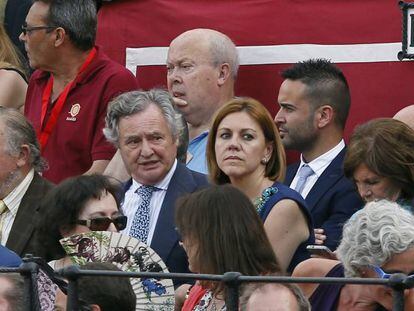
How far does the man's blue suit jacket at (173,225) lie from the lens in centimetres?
688

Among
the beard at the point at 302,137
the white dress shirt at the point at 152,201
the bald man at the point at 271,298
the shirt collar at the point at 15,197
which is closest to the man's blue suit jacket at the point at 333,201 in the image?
the beard at the point at 302,137

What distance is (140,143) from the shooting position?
733 cm

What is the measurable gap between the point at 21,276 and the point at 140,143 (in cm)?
275

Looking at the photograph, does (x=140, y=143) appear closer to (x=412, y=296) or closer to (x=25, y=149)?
(x=25, y=149)

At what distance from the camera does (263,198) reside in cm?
660

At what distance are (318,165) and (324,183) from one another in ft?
0.82

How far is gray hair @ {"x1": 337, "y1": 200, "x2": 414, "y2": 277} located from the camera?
5148 mm

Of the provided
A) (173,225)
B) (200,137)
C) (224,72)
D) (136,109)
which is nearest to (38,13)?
(224,72)

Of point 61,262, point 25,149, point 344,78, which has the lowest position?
point 61,262

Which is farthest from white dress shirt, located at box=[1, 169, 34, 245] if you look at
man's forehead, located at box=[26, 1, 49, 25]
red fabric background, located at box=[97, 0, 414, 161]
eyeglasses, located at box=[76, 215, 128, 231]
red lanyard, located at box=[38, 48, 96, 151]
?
red fabric background, located at box=[97, 0, 414, 161]

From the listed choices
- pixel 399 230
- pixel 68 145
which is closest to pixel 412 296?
pixel 399 230

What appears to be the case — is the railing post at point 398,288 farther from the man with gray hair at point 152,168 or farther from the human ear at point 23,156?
the human ear at point 23,156

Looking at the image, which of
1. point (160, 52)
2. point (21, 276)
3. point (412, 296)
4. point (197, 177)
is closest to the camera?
point (21, 276)

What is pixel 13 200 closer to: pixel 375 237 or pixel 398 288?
pixel 375 237
